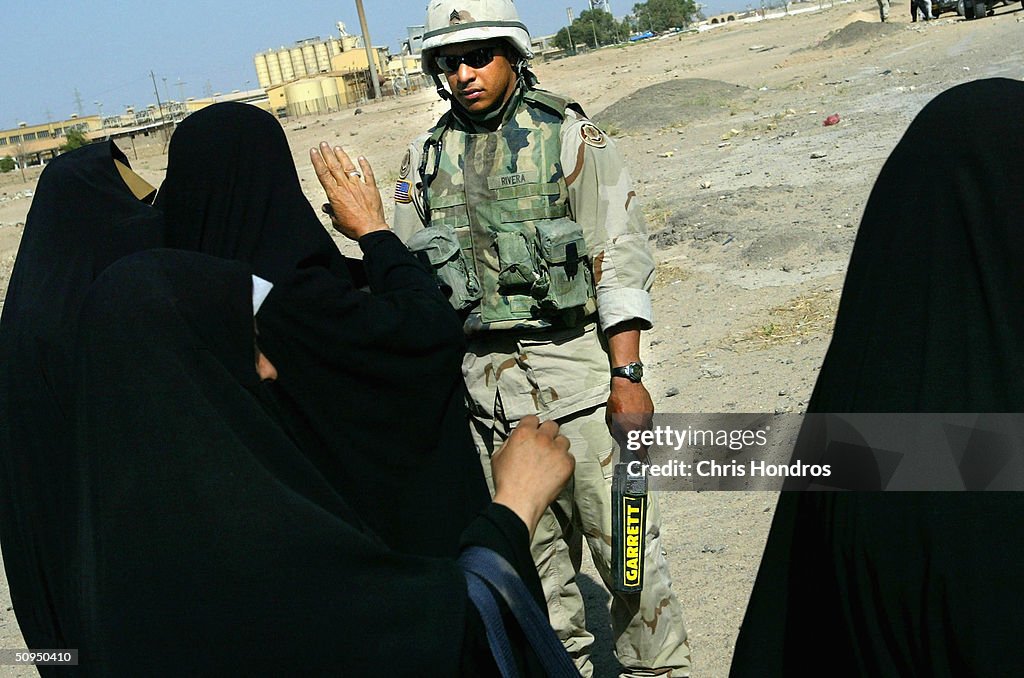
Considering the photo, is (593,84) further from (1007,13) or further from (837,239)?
(837,239)

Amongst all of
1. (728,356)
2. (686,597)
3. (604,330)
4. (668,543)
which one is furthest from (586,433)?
(728,356)

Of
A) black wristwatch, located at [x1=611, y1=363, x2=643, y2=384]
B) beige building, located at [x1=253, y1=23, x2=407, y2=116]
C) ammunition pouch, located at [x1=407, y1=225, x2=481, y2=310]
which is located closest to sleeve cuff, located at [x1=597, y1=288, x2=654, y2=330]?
black wristwatch, located at [x1=611, y1=363, x2=643, y2=384]

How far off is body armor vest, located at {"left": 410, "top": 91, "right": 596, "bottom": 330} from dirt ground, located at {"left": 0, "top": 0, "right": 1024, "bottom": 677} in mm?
1394

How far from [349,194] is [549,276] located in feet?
2.16

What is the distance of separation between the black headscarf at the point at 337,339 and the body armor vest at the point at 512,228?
70 cm

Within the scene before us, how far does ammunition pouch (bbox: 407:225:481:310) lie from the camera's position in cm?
319

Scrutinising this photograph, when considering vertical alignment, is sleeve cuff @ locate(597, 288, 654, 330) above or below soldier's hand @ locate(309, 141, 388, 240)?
below

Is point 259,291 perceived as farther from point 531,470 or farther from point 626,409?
point 626,409

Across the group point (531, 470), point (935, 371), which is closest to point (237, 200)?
point (531, 470)

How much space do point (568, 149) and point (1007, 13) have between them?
27.9 meters

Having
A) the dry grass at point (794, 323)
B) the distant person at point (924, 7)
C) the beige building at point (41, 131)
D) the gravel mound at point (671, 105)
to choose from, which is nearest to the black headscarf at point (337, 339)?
the dry grass at point (794, 323)

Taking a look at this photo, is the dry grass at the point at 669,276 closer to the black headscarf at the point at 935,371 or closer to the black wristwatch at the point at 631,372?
the black wristwatch at the point at 631,372

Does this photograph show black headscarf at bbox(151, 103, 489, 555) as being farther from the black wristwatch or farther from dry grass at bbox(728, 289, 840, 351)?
dry grass at bbox(728, 289, 840, 351)

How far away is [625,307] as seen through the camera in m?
3.07
